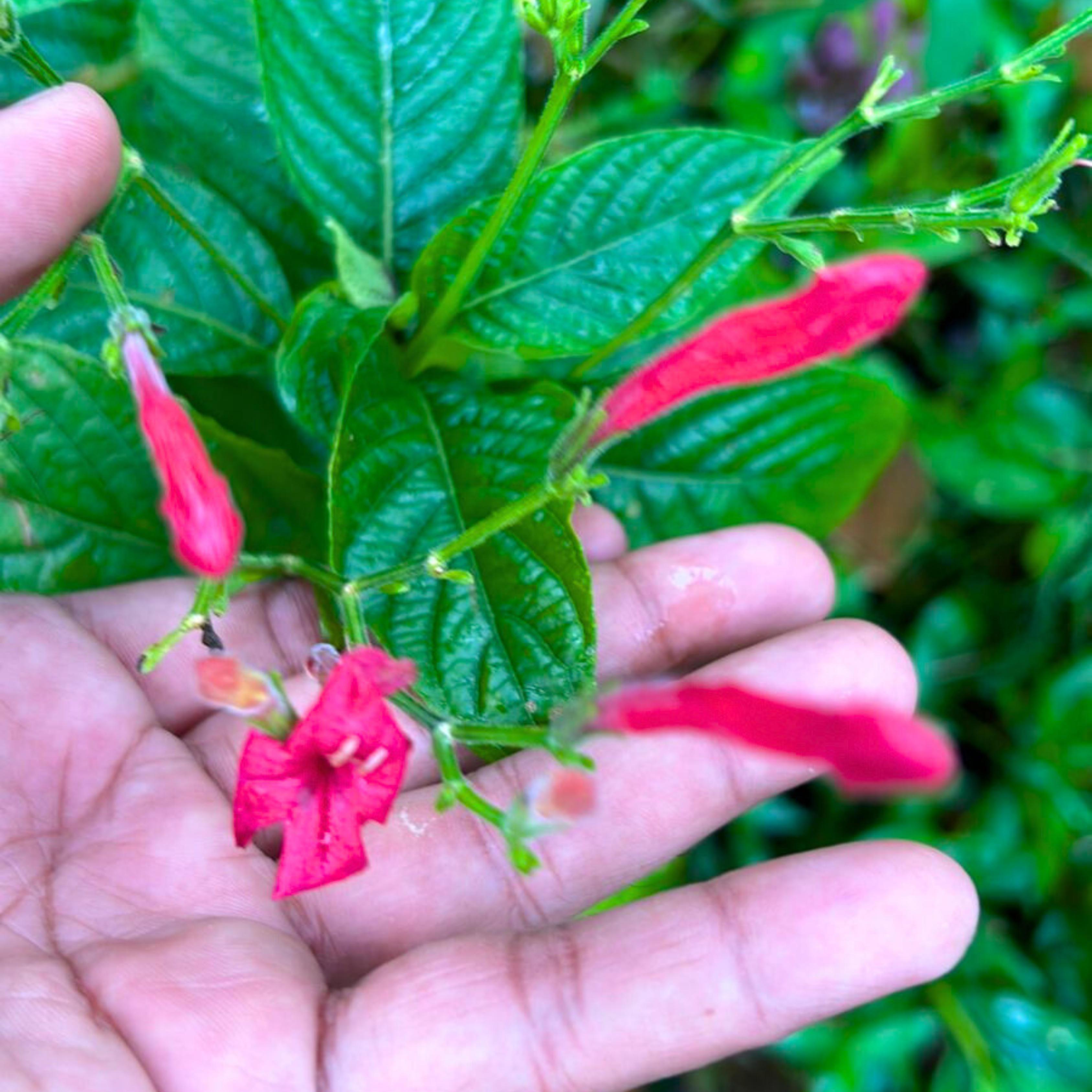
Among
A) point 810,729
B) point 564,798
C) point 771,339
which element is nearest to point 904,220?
point 771,339

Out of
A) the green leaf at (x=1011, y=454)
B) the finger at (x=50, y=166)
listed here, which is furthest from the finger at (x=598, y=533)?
the green leaf at (x=1011, y=454)

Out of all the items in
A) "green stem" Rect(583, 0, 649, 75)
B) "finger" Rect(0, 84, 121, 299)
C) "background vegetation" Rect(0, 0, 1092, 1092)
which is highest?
"green stem" Rect(583, 0, 649, 75)

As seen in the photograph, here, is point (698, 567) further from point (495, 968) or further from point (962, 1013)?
point (962, 1013)

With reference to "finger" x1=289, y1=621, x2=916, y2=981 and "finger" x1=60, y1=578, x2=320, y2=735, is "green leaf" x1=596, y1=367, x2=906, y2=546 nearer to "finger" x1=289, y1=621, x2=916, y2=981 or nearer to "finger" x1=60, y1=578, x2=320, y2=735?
"finger" x1=289, y1=621, x2=916, y2=981

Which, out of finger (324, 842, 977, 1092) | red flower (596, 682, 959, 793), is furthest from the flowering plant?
finger (324, 842, 977, 1092)

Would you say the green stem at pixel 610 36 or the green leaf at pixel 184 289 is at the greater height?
the green stem at pixel 610 36

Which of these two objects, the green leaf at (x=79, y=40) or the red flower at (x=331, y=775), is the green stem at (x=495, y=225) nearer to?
the red flower at (x=331, y=775)
